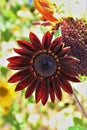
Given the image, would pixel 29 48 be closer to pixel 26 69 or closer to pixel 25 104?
pixel 26 69

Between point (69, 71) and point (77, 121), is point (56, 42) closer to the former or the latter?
point (69, 71)

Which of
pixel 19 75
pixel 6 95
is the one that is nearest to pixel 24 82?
pixel 19 75

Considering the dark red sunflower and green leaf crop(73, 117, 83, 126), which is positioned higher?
the dark red sunflower

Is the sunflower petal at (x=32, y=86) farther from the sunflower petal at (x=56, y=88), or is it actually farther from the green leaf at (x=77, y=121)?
the green leaf at (x=77, y=121)

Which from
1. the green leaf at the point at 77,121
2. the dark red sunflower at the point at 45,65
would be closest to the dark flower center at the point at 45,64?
the dark red sunflower at the point at 45,65

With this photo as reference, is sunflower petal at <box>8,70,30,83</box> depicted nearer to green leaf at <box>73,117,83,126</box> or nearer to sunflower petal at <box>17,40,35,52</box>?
sunflower petal at <box>17,40,35,52</box>

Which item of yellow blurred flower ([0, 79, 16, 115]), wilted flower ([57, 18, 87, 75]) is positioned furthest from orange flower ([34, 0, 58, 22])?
yellow blurred flower ([0, 79, 16, 115])

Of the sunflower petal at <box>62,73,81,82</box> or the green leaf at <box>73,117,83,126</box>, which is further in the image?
the green leaf at <box>73,117,83,126</box>
